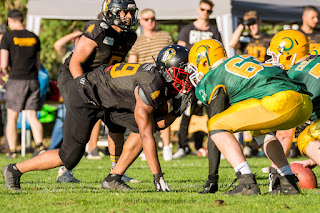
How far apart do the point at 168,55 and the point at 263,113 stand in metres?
0.98

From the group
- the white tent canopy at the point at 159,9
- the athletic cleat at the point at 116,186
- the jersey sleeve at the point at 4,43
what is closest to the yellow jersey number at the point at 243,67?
the athletic cleat at the point at 116,186

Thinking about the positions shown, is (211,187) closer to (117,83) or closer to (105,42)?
(117,83)

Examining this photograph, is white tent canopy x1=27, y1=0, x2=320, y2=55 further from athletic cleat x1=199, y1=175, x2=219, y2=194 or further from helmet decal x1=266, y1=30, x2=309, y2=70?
athletic cleat x1=199, y1=175, x2=219, y2=194

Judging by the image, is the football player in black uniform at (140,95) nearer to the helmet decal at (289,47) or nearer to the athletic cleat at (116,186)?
the athletic cleat at (116,186)

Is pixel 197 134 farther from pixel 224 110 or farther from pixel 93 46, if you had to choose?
pixel 224 110

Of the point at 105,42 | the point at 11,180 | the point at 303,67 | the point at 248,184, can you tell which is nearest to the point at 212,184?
the point at 248,184

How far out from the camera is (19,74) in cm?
915

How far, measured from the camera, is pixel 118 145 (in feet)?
18.2

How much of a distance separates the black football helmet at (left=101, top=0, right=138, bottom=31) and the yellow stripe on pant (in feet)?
5.48

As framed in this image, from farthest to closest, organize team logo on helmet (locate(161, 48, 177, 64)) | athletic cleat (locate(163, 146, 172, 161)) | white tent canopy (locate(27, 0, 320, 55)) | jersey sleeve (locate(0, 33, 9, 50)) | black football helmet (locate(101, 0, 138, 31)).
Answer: white tent canopy (locate(27, 0, 320, 55))
jersey sleeve (locate(0, 33, 9, 50))
athletic cleat (locate(163, 146, 172, 161))
black football helmet (locate(101, 0, 138, 31))
team logo on helmet (locate(161, 48, 177, 64))

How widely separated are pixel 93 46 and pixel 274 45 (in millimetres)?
1698

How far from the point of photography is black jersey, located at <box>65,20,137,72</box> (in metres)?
5.50

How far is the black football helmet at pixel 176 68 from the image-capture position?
463 centimetres

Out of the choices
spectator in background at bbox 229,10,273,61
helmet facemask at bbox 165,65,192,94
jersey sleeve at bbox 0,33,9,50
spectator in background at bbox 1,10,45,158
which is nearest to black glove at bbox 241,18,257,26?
spectator in background at bbox 229,10,273,61
